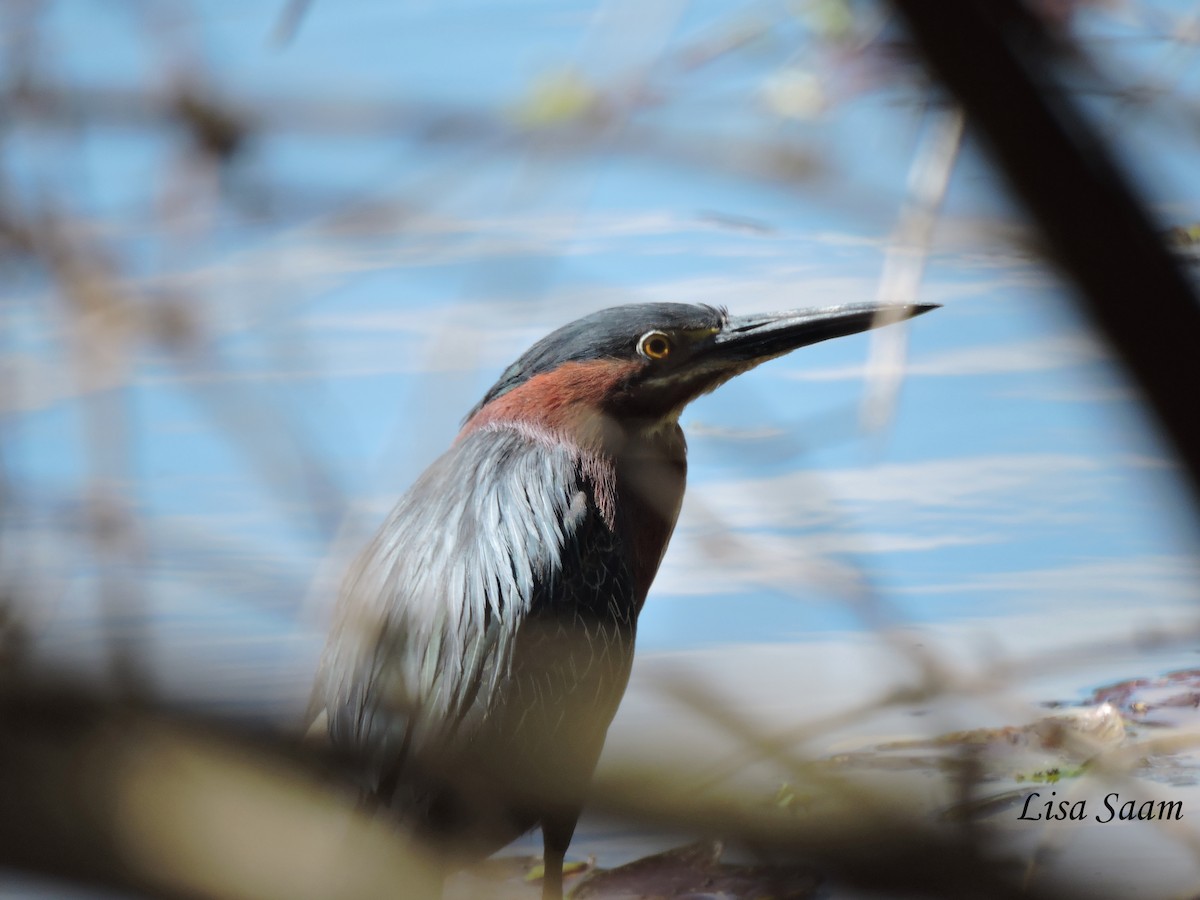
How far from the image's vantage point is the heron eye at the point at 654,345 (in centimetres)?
239

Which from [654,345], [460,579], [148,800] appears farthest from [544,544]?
[148,800]

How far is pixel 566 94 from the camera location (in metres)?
0.93

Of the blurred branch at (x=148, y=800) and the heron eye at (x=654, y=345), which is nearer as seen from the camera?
the blurred branch at (x=148, y=800)

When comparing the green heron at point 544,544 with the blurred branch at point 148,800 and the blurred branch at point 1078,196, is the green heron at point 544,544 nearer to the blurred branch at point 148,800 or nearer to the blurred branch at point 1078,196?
the blurred branch at point 148,800

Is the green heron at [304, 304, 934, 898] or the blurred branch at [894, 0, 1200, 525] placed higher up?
the green heron at [304, 304, 934, 898]

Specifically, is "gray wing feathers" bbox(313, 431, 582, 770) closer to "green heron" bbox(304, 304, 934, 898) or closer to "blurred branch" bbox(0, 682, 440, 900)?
"green heron" bbox(304, 304, 934, 898)

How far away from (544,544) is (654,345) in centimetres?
50

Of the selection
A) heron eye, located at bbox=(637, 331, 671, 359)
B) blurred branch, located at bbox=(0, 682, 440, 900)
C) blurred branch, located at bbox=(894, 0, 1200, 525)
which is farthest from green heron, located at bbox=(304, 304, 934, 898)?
blurred branch, located at bbox=(894, 0, 1200, 525)

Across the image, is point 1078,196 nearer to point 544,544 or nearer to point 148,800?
point 148,800

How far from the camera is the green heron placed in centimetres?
202

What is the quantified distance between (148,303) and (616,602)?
5.03 feet

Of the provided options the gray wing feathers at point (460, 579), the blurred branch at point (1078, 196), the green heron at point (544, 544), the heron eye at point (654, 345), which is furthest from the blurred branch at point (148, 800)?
the heron eye at point (654, 345)

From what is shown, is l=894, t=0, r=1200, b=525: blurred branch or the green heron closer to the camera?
l=894, t=0, r=1200, b=525: blurred branch

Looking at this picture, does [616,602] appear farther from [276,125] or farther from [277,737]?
[277,737]
